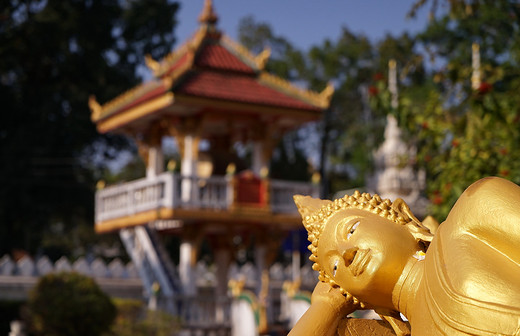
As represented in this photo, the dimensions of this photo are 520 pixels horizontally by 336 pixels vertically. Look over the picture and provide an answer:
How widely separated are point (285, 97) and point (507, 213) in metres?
15.3

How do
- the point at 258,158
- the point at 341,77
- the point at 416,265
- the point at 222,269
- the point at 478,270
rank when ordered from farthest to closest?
the point at 341,77 → the point at 222,269 → the point at 258,158 → the point at 416,265 → the point at 478,270

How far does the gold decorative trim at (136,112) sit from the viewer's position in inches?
622

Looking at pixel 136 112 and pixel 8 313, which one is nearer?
pixel 8 313

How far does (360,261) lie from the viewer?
2820 millimetres

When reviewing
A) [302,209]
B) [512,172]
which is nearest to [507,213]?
[302,209]

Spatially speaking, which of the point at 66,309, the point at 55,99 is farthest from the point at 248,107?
the point at 55,99

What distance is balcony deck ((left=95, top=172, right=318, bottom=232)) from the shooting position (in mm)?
15898

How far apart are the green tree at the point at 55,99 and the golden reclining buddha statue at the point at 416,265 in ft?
73.1

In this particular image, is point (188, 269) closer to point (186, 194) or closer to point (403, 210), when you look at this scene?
point (186, 194)

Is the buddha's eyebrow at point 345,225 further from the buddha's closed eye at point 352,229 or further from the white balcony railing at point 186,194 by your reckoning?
the white balcony railing at point 186,194

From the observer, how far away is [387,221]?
291 centimetres

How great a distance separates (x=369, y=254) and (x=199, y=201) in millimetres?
13368

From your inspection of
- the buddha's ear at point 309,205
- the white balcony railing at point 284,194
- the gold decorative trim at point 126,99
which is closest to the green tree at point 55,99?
the gold decorative trim at point 126,99

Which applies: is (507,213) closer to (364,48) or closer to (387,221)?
(387,221)
